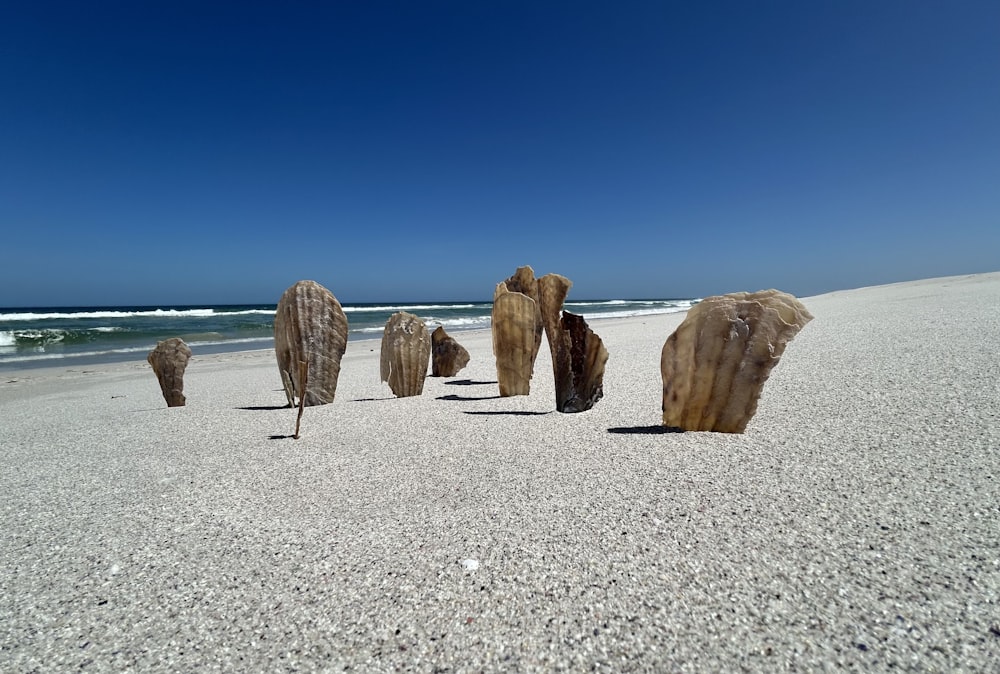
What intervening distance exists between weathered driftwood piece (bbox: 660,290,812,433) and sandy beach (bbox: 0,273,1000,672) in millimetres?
152

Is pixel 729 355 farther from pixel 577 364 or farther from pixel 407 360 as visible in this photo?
pixel 407 360

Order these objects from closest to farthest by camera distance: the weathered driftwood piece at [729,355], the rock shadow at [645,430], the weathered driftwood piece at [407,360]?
the weathered driftwood piece at [729,355], the rock shadow at [645,430], the weathered driftwood piece at [407,360]

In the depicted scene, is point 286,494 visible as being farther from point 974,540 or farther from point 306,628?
point 974,540

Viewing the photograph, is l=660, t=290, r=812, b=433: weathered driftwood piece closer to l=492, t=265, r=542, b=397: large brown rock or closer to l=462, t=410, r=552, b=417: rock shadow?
l=462, t=410, r=552, b=417: rock shadow

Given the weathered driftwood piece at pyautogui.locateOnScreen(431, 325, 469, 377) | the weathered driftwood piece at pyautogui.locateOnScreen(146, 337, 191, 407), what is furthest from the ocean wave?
the weathered driftwood piece at pyautogui.locateOnScreen(146, 337, 191, 407)

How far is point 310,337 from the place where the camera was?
354 cm

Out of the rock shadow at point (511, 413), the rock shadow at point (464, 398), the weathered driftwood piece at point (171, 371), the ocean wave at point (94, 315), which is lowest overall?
the rock shadow at point (464, 398)

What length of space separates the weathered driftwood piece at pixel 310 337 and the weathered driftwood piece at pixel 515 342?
118 centimetres

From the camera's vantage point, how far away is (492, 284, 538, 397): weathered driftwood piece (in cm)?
366

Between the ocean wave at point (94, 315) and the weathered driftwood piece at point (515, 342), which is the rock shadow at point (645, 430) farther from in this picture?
the ocean wave at point (94, 315)

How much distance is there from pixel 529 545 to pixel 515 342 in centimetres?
240

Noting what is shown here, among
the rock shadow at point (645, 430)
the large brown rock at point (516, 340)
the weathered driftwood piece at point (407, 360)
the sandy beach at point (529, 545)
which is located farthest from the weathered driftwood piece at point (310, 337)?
the rock shadow at point (645, 430)

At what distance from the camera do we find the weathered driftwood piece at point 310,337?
11.5 ft

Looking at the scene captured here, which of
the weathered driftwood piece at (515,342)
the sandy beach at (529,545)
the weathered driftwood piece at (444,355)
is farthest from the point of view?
the weathered driftwood piece at (444,355)
